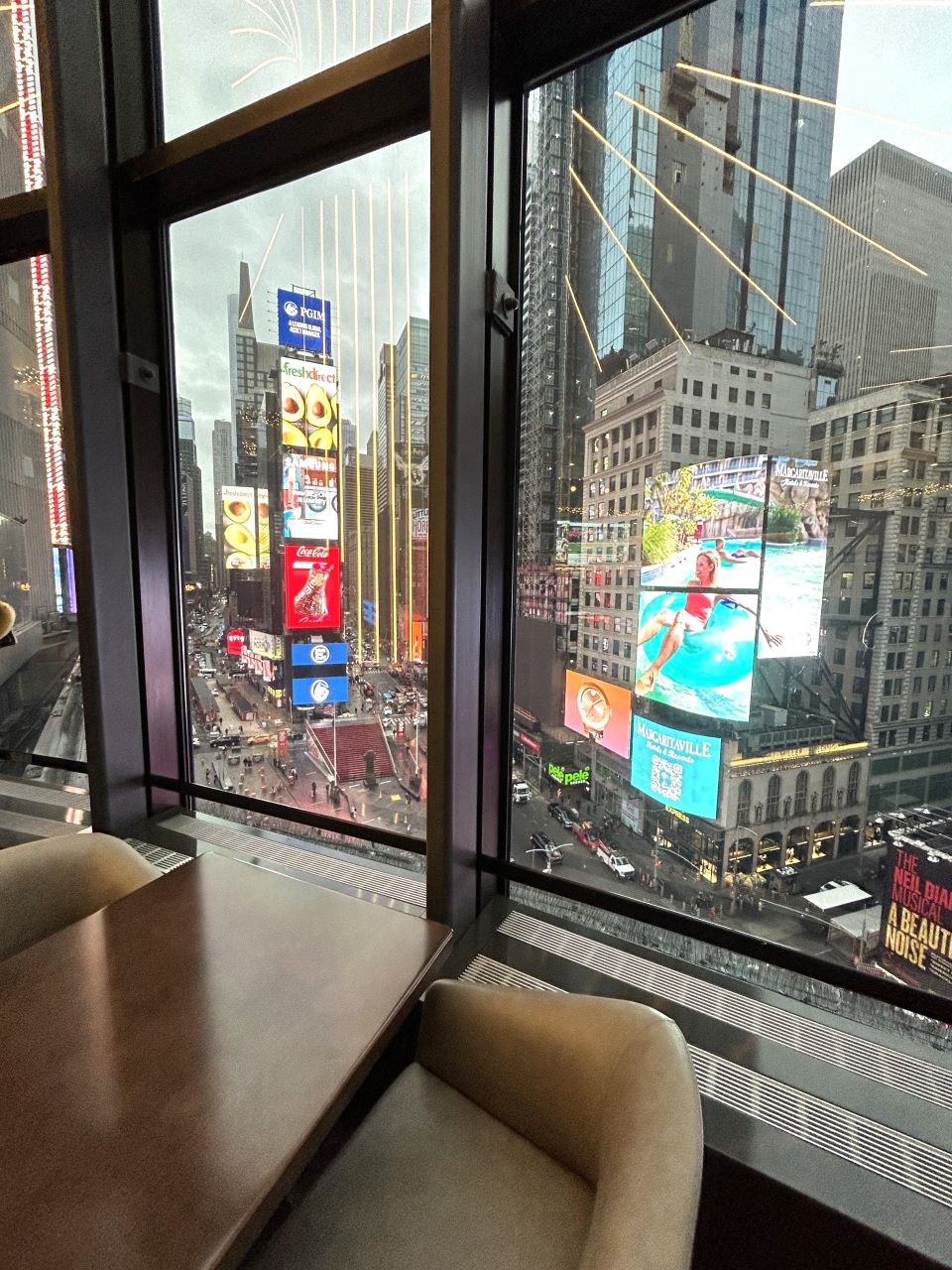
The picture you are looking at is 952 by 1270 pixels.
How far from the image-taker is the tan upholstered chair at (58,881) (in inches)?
57.9

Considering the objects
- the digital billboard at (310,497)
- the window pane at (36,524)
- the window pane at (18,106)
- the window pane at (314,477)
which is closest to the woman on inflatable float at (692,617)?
the window pane at (314,477)

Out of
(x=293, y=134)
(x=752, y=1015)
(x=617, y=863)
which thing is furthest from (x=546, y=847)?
(x=293, y=134)

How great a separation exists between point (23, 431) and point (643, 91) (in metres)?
3.20

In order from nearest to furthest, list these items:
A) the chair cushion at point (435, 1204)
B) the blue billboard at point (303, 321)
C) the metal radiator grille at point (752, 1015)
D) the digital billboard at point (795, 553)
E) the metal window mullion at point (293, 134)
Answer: the chair cushion at point (435, 1204)
the metal radiator grille at point (752, 1015)
the digital billboard at point (795, 553)
the metal window mullion at point (293, 134)
the blue billboard at point (303, 321)

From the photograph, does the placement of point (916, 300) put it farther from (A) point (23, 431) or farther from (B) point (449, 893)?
(A) point (23, 431)

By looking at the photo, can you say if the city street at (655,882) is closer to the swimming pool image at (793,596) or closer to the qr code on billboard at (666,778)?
the qr code on billboard at (666,778)

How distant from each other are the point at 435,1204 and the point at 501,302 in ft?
7.08

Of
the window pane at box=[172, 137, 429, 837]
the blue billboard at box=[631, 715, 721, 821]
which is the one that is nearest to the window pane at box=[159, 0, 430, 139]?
the window pane at box=[172, 137, 429, 837]

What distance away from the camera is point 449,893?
1820mm

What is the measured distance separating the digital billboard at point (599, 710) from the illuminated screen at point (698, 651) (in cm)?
9

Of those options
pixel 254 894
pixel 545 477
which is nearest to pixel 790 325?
pixel 545 477

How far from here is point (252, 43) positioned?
7.39 ft

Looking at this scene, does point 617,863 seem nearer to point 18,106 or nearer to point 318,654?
point 318,654

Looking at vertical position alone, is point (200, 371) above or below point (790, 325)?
above
